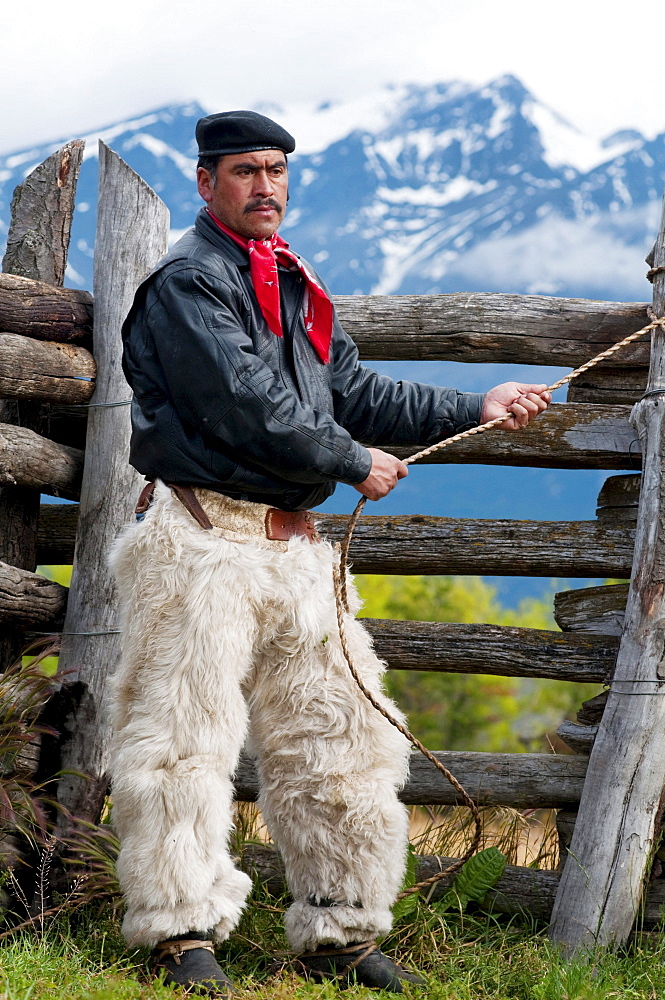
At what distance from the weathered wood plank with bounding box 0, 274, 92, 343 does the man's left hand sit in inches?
63.7

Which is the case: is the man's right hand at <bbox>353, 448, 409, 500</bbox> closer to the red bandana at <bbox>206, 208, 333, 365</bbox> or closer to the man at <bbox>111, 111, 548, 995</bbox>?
the man at <bbox>111, 111, 548, 995</bbox>

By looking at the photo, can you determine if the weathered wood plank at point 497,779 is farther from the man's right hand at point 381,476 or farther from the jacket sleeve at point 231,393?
the jacket sleeve at point 231,393

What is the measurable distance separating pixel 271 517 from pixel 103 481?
3.42 feet

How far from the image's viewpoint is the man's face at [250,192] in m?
2.76

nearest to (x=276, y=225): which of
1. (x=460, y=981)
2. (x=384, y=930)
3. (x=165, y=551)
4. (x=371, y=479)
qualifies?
(x=371, y=479)

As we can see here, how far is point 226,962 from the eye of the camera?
3.02 m

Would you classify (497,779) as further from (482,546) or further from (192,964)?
(192,964)

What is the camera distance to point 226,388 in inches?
101

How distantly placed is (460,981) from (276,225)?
227 centimetres

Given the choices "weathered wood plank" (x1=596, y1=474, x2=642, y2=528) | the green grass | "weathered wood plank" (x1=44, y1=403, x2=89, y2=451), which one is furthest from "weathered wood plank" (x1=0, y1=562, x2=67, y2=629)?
"weathered wood plank" (x1=596, y1=474, x2=642, y2=528)

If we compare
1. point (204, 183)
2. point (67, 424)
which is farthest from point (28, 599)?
point (204, 183)

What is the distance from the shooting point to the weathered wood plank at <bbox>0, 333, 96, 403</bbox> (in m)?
3.48

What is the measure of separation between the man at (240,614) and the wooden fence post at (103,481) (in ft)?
2.46

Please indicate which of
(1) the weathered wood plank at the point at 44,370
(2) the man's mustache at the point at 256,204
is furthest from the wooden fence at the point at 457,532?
(2) the man's mustache at the point at 256,204
